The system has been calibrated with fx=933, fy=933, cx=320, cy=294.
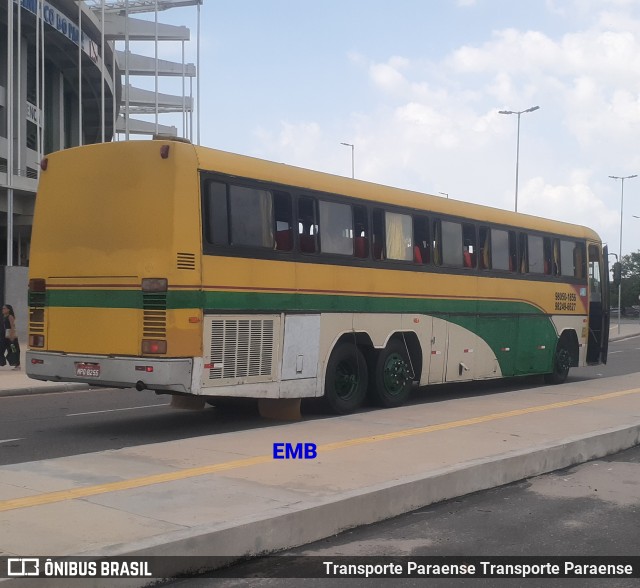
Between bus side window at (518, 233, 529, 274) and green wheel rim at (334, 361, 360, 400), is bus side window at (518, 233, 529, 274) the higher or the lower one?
the higher one

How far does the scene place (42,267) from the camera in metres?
12.0

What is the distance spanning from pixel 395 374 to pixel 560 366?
6.49 meters

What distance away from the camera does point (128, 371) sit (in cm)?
1089

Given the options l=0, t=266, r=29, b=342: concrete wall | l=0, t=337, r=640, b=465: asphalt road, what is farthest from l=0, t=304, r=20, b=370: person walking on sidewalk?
l=0, t=266, r=29, b=342: concrete wall

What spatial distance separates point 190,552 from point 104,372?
5.62 m

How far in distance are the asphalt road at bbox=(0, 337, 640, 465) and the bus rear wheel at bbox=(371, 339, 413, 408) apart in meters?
1.09

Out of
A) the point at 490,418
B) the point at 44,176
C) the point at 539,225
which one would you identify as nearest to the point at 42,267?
the point at 44,176

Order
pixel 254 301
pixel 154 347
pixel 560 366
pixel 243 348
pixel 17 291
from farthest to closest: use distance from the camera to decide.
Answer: pixel 17 291
pixel 560 366
pixel 254 301
pixel 243 348
pixel 154 347

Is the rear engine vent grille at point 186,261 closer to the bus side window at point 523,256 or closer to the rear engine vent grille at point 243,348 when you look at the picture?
the rear engine vent grille at point 243,348

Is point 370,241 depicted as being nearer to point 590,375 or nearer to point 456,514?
point 456,514

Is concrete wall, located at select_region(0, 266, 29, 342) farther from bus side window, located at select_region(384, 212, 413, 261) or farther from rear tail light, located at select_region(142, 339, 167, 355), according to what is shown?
rear tail light, located at select_region(142, 339, 167, 355)

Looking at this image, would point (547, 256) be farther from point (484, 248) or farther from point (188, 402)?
point (188, 402)

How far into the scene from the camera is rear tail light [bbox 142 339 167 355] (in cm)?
1074

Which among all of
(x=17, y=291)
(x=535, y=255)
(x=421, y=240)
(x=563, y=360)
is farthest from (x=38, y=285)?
(x=17, y=291)
